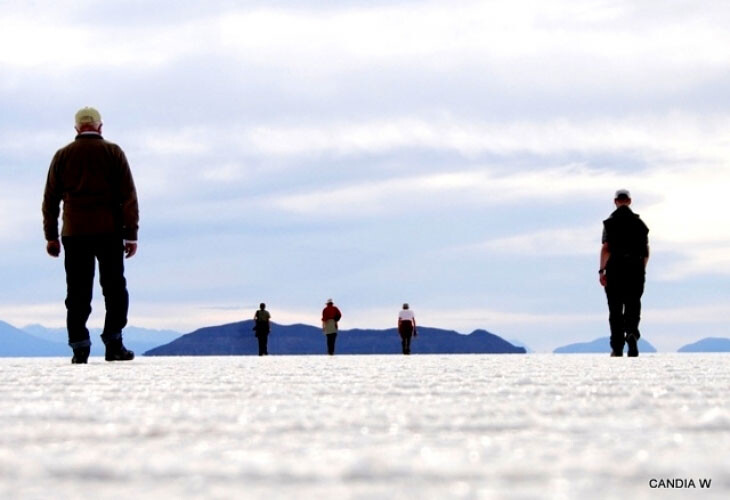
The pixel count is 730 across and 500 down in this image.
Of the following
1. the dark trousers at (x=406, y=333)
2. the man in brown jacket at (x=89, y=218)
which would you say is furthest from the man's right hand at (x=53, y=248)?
the dark trousers at (x=406, y=333)

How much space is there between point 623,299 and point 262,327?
64.2ft

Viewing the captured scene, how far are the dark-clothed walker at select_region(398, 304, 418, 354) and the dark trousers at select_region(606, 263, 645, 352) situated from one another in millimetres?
16333

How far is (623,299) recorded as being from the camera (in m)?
12.0

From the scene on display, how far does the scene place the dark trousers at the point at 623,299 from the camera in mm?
11922

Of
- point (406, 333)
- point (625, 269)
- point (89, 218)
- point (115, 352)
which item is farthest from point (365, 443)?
point (406, 333)

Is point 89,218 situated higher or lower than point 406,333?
lower

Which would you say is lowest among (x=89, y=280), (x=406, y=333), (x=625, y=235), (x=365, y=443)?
(x=365, y=443)

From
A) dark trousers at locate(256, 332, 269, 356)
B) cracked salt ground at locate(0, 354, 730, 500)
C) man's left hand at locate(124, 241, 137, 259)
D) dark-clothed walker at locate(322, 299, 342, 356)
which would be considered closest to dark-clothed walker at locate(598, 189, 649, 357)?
man's left hand at locate(124, 241, 137, 259)

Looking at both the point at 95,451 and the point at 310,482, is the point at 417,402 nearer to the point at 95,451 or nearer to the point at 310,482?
the point at 95,451

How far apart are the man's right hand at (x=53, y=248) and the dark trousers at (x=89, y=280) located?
0.09 meters

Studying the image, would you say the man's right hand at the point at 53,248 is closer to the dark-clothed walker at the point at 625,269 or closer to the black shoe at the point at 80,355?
the black shoe at the point at 80,355

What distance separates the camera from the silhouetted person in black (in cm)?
3039

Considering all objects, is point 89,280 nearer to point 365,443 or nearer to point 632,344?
point 632,344

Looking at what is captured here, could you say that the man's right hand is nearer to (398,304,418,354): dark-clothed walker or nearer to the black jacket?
the black jacket
